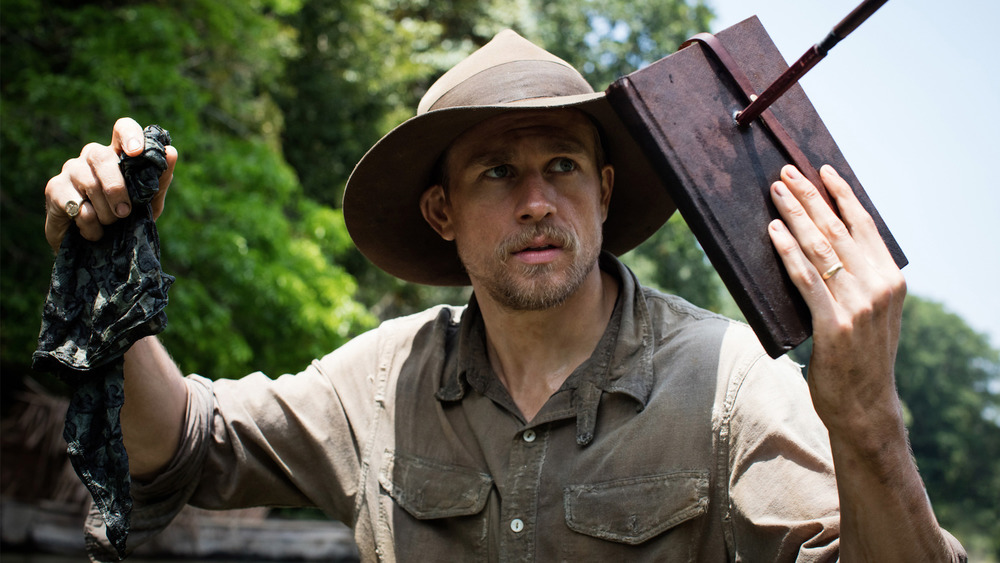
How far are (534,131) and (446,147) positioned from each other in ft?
1.13

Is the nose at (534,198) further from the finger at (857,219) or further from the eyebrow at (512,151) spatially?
the finger at (857,219)

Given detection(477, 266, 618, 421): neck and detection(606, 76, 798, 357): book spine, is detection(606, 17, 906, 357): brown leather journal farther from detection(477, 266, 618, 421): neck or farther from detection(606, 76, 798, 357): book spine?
detection(477, 266, 618, 421): neck

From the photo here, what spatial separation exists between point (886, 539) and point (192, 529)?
28.6 ft

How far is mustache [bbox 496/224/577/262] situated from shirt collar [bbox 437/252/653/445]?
314 millimetres

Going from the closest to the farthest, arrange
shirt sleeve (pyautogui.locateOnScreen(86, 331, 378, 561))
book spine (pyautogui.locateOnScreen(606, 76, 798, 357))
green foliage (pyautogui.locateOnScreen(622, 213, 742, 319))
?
book spine (pyautogui.locateOnScreen(606, 76, 798, 357)) < shirt sleeve (pyautogui.locateOnScreen(86, 331, 378, 561)) < green foliage (pyautogui.locateOnScreen(622, 213, 742, 319))

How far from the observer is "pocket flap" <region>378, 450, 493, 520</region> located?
225 centimetres

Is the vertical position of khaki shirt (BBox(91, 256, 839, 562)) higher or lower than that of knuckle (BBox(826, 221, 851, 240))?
lower

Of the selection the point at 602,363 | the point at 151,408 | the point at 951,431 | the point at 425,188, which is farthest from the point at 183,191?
the point at 951,431

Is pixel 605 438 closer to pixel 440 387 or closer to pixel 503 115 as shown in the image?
pixel 440 387

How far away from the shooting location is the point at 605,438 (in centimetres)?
219

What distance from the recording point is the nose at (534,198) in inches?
87.4

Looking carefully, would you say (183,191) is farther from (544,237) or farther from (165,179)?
(544,237)

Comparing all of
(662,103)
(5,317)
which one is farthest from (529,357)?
(5,317)

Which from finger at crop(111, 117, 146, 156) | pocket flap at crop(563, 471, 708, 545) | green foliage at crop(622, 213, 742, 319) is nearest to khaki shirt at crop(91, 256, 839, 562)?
pocket flap at crop(563, 471, 708, 545)
